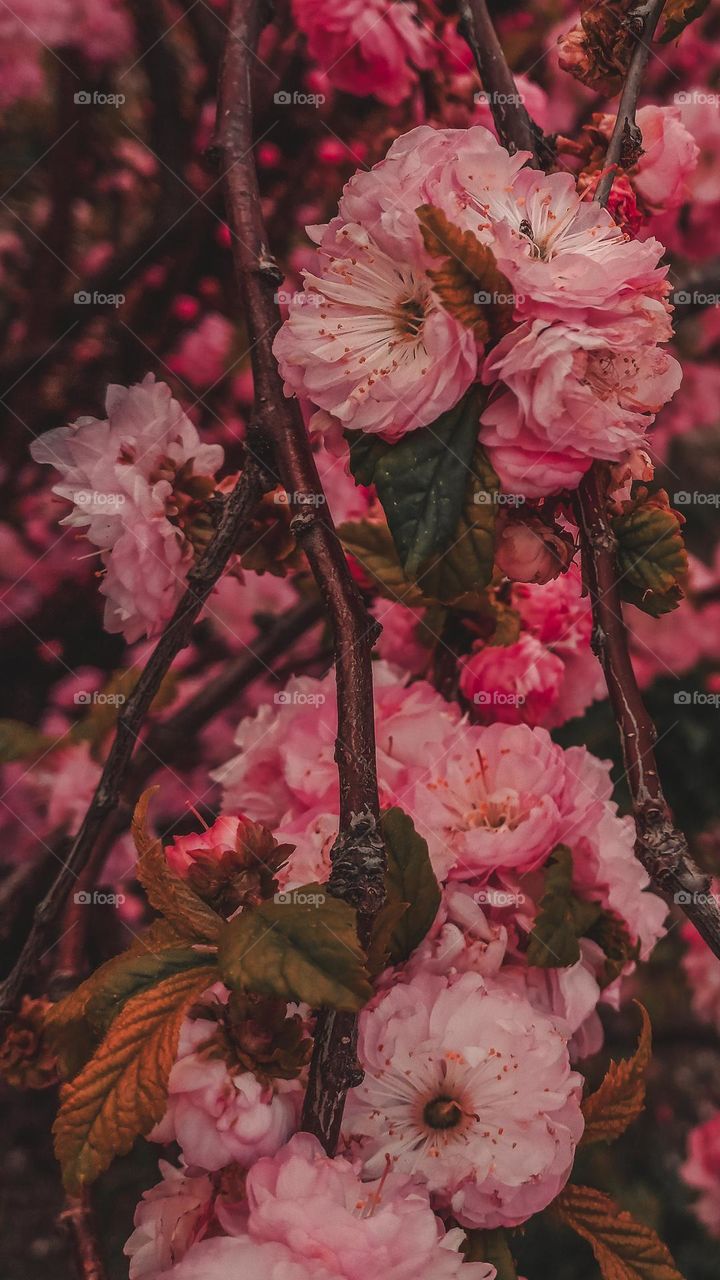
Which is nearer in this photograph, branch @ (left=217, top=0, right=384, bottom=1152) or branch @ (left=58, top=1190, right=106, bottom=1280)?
branch @ (left=217, top=0, right=384, bottom=1152)

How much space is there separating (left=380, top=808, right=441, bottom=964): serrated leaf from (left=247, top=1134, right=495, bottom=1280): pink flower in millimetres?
84

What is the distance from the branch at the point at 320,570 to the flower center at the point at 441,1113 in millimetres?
61

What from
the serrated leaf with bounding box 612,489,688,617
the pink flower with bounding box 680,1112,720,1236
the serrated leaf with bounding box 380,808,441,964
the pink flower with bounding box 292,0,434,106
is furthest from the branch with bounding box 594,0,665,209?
the pink flower with bounding box 680,1112,720,1236

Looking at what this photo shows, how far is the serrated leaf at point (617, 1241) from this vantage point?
34cm

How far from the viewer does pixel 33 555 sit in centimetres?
83

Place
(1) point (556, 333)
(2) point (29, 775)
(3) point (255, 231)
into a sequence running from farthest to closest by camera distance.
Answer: (2) point (29, 775)
(3) point (255, 231)
(1) point (556, 333)

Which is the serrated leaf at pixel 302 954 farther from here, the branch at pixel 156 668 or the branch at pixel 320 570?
the branch at pixel 156 668

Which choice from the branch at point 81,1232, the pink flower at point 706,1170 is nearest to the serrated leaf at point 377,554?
the branch at point 81,1232

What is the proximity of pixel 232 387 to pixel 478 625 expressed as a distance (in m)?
0.49

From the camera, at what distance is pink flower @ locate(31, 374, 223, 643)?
407 mm

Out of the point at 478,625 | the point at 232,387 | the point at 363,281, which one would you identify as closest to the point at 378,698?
the point at 478,625

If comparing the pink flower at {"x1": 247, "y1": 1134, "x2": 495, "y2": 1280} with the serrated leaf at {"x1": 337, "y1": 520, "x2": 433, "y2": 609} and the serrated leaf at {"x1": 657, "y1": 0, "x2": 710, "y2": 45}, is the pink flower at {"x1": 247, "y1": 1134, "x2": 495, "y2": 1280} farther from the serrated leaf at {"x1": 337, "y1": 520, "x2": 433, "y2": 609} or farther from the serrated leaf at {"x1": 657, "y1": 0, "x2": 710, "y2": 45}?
the serrated leaf at {"x1": 657, "y1": 0, "x2": 710, "y2": 45}

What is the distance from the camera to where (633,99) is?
0.35 metres

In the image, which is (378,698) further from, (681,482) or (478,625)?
(681,482)
